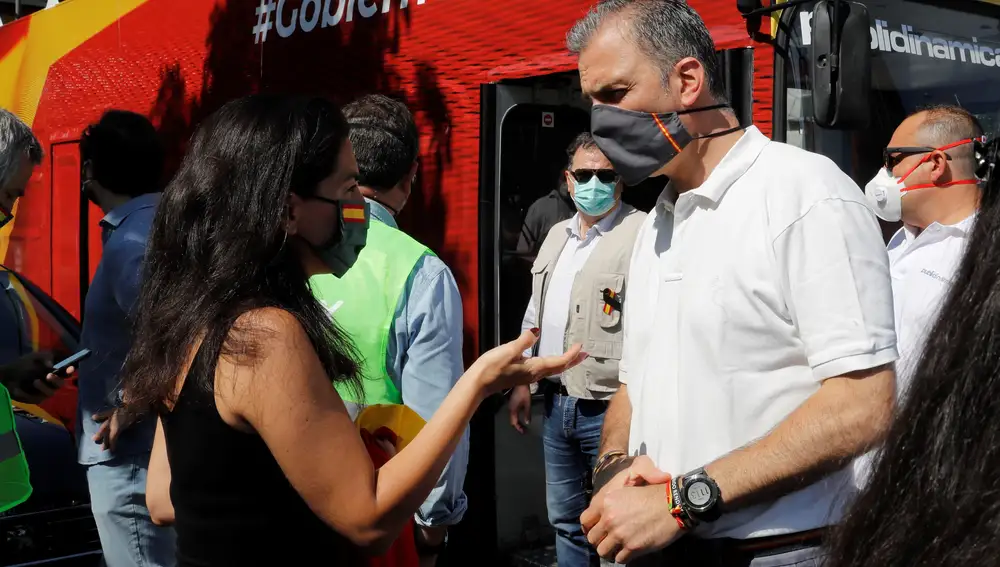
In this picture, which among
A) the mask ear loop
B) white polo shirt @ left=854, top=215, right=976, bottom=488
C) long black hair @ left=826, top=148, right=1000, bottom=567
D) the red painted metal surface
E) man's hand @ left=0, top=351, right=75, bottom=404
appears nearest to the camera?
long black hair @ left=826, top=148, right=1000, bottom=567

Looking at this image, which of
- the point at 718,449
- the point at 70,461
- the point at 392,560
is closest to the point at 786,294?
the point at 718,449

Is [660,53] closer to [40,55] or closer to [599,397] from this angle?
[599,397]

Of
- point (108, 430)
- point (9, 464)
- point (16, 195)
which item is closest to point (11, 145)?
point (16, 195)

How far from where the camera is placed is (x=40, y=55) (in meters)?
7.41

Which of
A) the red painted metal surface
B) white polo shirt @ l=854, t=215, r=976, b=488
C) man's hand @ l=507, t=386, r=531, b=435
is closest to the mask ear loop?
white polo shirt @ l=854, t=215, r=976, b=488

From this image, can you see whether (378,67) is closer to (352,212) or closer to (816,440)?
(352,212)

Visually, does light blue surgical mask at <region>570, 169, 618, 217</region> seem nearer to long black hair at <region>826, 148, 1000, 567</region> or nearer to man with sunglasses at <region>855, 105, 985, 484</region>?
man with sunglasses at <region>855, 105, 985, 484</region>

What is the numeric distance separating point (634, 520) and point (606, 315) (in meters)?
2.45

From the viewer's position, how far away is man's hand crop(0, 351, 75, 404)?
137 inches

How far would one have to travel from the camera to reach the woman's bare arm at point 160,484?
2131mm

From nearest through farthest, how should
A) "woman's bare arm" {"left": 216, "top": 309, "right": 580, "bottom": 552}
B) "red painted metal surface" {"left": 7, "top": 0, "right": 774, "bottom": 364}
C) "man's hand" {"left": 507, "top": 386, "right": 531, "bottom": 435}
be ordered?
"woman's bare arm" {"left": 216, "top": 309, "right": 580, "bottom": 552}, "red painted metal surface" {"left": 7, "top": 0, "right": 774, "bottom": 364}, "man's hand" {"left": 507, "top": 386, "right": 531, "bottom": 435}

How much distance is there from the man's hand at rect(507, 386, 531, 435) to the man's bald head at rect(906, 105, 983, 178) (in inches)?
77.4

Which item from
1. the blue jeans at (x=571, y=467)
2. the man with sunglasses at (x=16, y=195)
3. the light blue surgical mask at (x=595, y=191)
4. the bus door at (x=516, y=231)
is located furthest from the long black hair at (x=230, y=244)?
the light blue surgical mask at (x=595, y=191)

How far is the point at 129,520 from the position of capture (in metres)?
3.05
